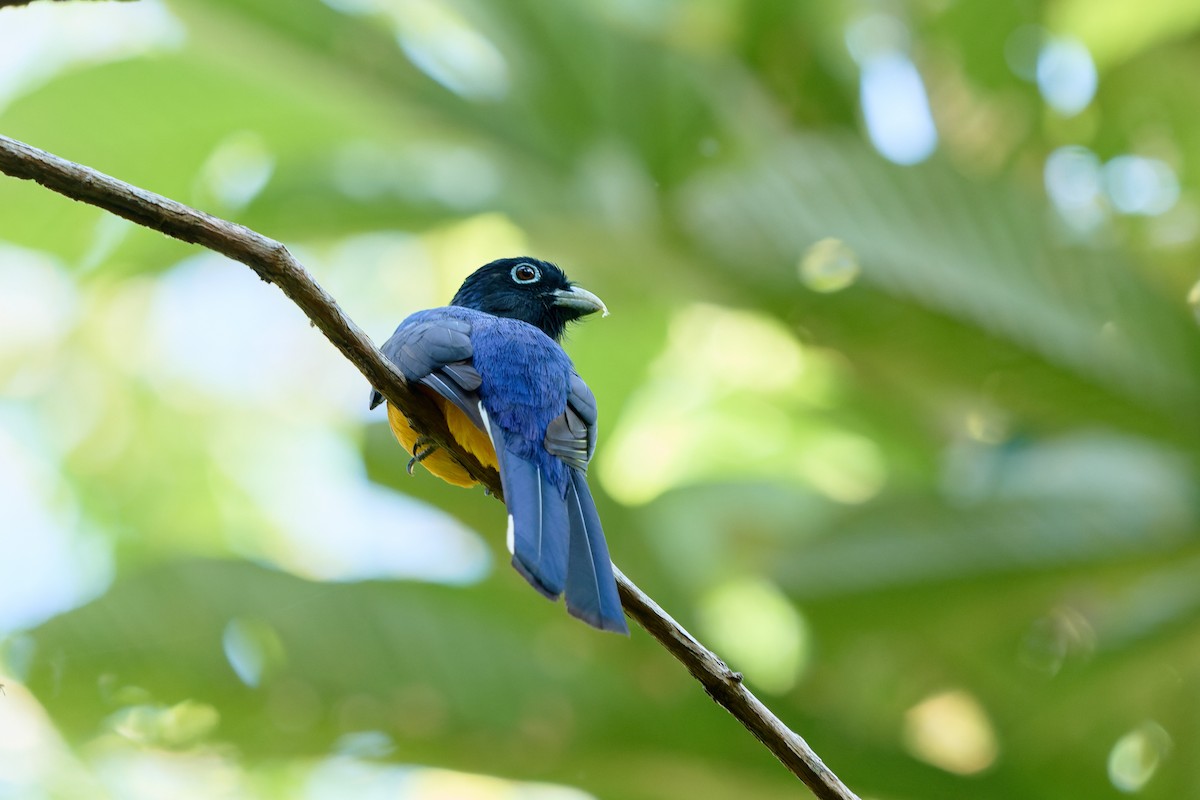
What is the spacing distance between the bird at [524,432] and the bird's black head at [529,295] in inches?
23.4

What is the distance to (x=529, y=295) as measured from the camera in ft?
15.0

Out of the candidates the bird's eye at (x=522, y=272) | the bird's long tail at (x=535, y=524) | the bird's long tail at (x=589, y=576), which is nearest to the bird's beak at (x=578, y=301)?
the bird's eye at (x=522, y=272)

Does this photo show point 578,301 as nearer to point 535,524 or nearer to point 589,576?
point 535,524

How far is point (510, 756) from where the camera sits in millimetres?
5605

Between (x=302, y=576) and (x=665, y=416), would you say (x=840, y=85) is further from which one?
(x=302, y=576)

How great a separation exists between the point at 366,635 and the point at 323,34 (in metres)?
3.42

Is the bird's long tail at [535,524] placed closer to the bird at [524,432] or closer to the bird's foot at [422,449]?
the bird at [524,432]

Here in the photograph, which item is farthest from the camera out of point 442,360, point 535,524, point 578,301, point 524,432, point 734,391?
point 734,391

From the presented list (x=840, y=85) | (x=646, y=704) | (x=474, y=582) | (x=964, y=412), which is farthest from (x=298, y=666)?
(x=840, y=85)

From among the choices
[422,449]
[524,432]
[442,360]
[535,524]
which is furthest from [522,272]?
[535,524]

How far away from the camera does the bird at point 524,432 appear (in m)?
2.41

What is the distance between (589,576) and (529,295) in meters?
2.27

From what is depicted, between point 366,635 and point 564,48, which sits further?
point 564,48

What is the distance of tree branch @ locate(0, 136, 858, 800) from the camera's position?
2.31 m
